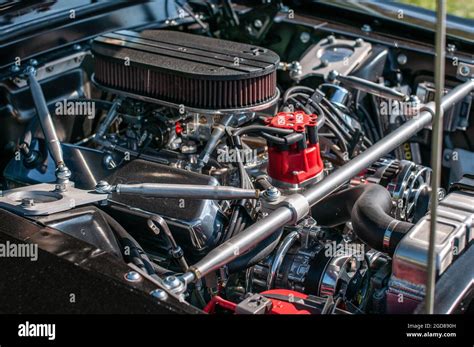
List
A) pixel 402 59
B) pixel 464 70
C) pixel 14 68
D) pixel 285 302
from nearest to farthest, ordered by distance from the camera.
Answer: pixel 285 302, pixel 14 68, pixel 464 70, pixel 402 59

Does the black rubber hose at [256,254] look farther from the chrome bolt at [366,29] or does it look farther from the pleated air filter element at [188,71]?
the chrome bolt at [366,29]

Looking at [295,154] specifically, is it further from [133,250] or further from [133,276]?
[133,276]

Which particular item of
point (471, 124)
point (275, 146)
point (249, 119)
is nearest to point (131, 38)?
point (249, 119)

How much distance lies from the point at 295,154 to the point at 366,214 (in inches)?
12.2

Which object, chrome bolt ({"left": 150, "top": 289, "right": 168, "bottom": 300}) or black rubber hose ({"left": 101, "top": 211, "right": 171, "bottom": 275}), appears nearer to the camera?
chrome bolt ({"left": 150, "top": 289, "right": 168, "bottom": 300})

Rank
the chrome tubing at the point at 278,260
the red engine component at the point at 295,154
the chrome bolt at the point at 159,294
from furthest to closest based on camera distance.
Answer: the red engine component at the point at 295,154
the chrome tubing at the point at 278,260
the chrome bolt at the point at 159,294

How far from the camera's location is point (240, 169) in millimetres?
2320

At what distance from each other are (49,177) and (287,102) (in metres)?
0.84

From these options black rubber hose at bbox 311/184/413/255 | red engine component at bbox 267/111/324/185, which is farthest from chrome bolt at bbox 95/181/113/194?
black rubber hose at bbox 311/184/413/255

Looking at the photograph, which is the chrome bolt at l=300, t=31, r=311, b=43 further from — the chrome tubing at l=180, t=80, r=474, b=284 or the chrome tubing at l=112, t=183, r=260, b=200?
the chrome tubing at l=112, t=183, r=260, b=200

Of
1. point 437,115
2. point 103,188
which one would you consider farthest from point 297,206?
point 437,115

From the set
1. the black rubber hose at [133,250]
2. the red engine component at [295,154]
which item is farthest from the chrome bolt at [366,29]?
the black rubber hose at [133,250]

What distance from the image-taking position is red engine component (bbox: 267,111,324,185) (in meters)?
2.36

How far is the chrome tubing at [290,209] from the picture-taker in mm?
1812
